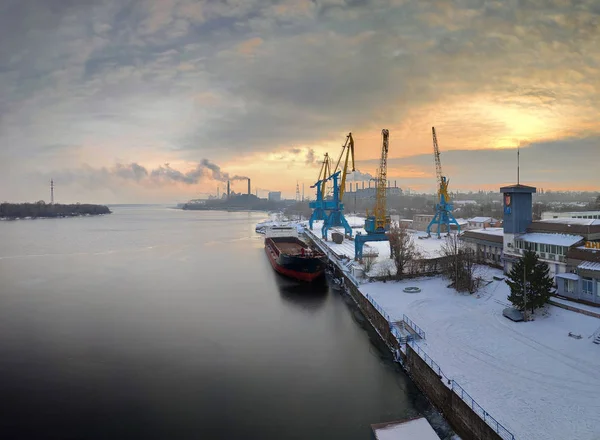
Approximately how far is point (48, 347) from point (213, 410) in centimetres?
617

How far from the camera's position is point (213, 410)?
7.70 m

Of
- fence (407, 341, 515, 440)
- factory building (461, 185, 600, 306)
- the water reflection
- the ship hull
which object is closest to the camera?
fence (407, 341, 515, 440)

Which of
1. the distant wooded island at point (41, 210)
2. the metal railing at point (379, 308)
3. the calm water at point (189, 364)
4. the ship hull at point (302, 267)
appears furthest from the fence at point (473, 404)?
the distant wooded island at point (41, 210)

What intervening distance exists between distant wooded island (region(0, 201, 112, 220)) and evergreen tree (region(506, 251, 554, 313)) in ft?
304

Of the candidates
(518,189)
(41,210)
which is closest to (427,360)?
(518,189)

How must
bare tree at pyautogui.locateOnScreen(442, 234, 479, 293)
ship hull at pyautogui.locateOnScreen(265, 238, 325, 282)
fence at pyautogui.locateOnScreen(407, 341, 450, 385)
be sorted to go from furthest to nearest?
1. ship hull at pyautogui.locateOnScreen(265, 238, 325, 282)
2. bare tree at pyautogui.locateOnScreen(442, 234, 479, 293)
3. fence at pyautogui.locateOnScreen(407, 341, 450, 385)

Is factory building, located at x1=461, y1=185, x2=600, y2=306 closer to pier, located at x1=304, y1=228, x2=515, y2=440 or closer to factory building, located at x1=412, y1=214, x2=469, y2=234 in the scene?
pier, located at x1=304, y1=228, x2=515, y2=440

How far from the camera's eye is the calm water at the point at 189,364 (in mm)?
7344

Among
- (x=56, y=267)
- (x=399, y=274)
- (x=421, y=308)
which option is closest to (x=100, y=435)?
(x=421, y=308)

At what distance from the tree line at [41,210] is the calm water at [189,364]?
7412cm

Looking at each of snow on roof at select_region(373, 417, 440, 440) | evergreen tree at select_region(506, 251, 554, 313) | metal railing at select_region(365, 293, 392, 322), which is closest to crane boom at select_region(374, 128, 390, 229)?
metal railing at select_region(365, 293, 392, 322)

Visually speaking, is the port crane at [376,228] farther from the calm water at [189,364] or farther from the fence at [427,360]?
the fence at [427,360]

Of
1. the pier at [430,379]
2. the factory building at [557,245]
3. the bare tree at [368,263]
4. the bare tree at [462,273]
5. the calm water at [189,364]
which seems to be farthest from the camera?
the bare tree at [368,263]

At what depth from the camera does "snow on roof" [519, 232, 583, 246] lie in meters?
11.8
